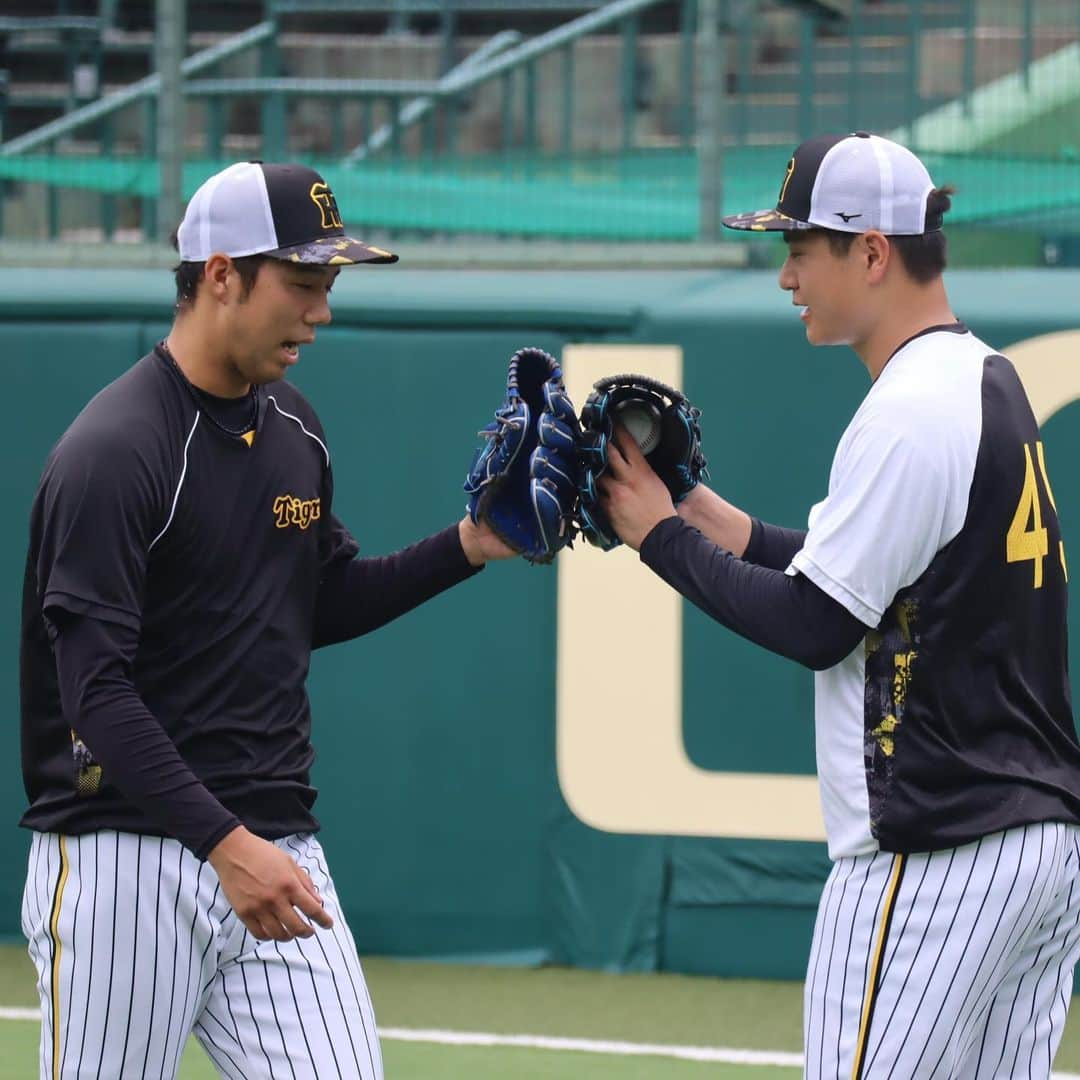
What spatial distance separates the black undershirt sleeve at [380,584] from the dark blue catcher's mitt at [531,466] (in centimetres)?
10

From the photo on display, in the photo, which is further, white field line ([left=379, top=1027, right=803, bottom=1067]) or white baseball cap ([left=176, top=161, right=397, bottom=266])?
white field line ([left=379, top=1027, right=803, bottom=1067])

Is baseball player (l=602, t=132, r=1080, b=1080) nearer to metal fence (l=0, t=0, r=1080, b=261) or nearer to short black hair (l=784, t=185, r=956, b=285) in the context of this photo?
short black hair (l=784, t=185, r=956, b=285)

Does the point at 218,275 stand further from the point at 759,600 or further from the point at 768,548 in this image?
the point at 768,548

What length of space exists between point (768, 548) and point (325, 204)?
1.04 m

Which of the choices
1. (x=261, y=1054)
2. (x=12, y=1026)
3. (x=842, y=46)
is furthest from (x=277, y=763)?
(x=842, y=46)

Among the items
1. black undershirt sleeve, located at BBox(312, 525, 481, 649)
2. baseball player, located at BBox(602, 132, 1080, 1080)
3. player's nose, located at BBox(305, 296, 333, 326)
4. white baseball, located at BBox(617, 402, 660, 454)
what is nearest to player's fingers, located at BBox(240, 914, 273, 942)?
black undershirt sleeve, located at BBox(312, 525, 481, 649)

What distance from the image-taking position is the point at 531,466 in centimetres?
325

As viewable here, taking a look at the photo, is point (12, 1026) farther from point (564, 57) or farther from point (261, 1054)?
point (564, 57)

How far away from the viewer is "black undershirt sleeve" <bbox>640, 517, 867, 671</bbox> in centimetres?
279

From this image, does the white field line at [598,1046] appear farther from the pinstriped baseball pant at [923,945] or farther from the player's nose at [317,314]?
the player's nose at [317,314]

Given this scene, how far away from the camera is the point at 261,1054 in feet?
9.75

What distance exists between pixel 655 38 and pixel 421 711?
8.48 ft

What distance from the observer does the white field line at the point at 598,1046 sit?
491 centimetres

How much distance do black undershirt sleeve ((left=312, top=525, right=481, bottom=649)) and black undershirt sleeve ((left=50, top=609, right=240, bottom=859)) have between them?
0.67 m
